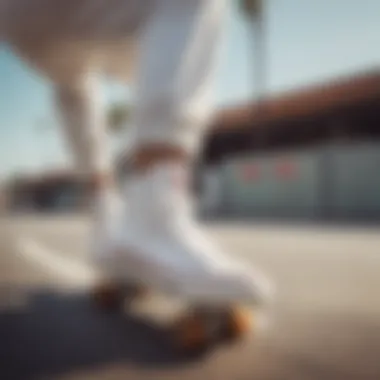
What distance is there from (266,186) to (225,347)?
120 mm

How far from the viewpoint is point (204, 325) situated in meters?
0.48

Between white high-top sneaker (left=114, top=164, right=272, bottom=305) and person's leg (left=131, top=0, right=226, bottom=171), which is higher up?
person's leg (left=131, top=0, right=226, bottom=171)

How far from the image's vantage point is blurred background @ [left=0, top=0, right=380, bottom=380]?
38cm

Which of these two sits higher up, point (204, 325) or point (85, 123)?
point (85, 123)

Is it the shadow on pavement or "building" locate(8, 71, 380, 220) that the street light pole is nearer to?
"building" locate(8, 71, 380, 220)

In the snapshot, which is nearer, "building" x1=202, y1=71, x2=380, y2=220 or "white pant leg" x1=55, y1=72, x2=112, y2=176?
"building" x1=202, y1=71, x2=380, y2=220

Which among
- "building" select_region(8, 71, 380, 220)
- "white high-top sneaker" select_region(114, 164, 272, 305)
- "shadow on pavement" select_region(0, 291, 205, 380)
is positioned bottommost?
"shadow on pavement" select_region(0, 291, 205, 380)

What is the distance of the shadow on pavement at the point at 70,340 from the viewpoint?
0.42m

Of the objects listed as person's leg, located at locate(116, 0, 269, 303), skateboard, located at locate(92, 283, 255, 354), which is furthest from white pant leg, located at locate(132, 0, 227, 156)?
skateboard, located at locate(92, 283, 255, 354)

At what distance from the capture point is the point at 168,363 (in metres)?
0.43

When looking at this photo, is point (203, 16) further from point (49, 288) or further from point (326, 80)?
point (49, 288)

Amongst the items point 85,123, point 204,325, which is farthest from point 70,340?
point 85,123

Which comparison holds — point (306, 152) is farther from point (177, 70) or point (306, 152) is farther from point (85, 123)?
point (85, 123)

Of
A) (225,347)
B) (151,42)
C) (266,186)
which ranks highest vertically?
(151,42)
